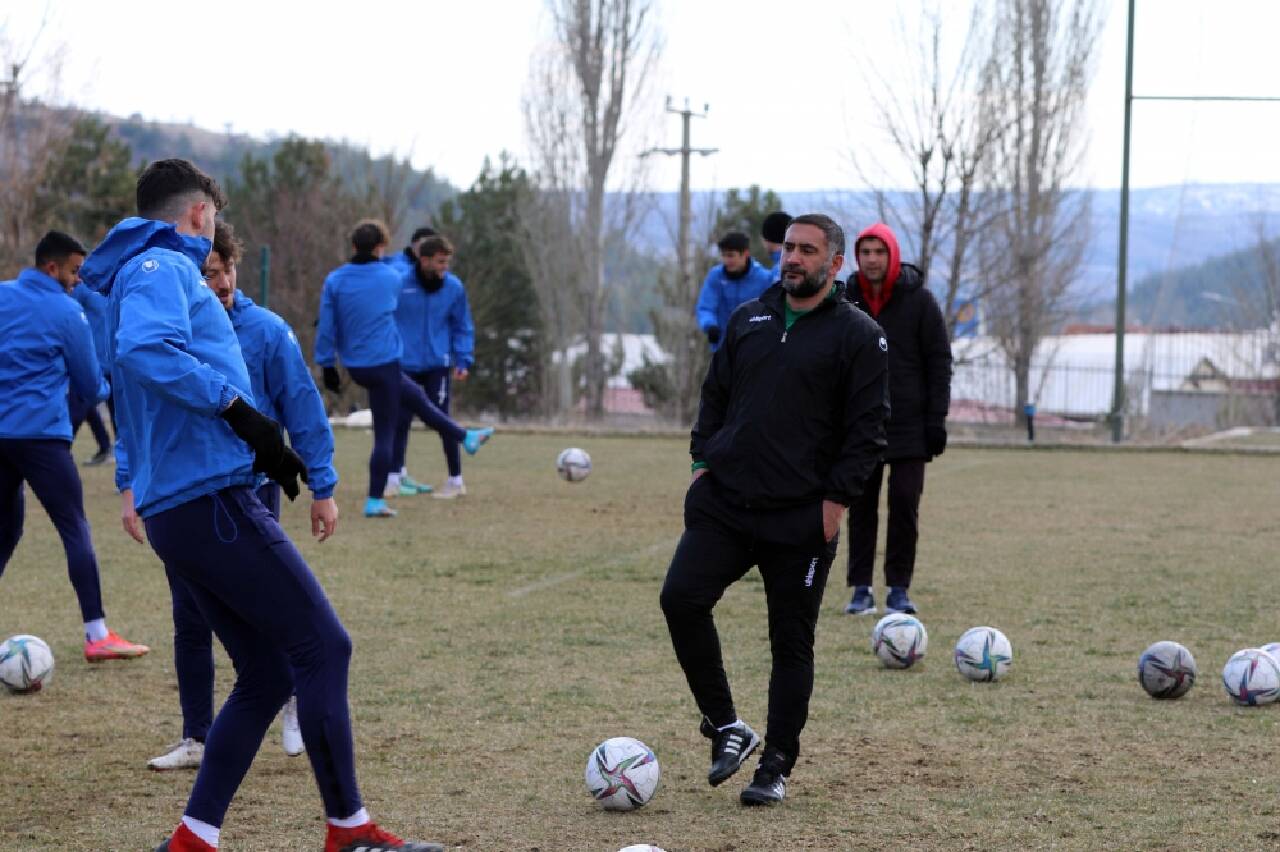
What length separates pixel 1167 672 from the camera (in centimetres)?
684

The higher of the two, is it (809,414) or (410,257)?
(410,257)

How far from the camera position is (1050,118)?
35.1 metres

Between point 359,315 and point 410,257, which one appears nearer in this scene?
point 359,315

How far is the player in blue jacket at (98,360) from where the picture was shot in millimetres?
7082

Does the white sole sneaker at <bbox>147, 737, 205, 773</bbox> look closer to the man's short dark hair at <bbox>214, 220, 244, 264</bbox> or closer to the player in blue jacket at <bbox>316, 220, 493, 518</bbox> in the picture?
the man's short dark hair at <bbox>214, 220, 244, 264</bbox>

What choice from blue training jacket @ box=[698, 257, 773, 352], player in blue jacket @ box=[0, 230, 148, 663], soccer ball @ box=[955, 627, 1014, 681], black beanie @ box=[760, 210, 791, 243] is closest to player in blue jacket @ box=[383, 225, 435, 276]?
blue training jacket @ box=[698, 257, 773, 352]

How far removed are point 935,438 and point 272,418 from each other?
14.3 ft

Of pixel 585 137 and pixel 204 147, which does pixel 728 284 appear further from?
pixel 204 147

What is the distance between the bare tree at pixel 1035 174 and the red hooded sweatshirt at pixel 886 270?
2513 centimetres

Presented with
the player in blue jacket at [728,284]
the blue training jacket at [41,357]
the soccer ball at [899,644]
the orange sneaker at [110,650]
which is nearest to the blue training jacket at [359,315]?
the player in blue jacket at [728,284]

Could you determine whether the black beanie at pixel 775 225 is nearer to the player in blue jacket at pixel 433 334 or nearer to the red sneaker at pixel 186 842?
the player in blue jacket at pixel 433 334

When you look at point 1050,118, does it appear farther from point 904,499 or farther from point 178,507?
point 178,507

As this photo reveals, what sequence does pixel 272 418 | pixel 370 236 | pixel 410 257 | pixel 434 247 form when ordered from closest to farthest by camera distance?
pixel 272 418, pixel 370 236, pixel 434 247, pixel 410 257

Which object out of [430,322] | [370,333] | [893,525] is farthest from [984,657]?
[430,322]
